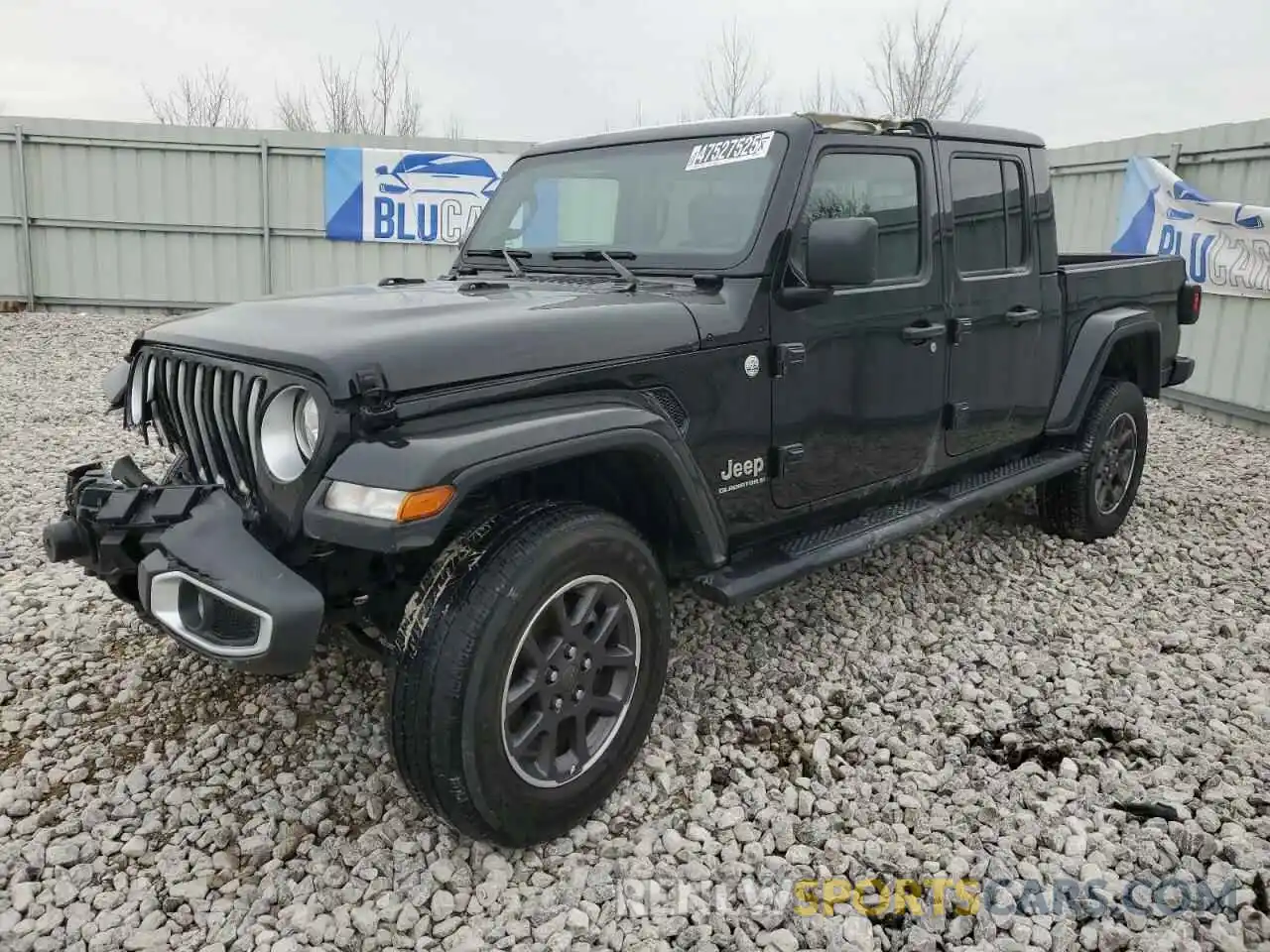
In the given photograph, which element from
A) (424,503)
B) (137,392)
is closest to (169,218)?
(137,392)

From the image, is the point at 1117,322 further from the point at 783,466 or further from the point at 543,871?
the point at 543,871

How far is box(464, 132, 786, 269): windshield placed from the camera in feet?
10.7

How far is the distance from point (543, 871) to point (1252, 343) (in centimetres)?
777

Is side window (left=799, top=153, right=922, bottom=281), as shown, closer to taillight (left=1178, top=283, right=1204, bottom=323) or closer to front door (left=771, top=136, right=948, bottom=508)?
front door (left=771, top=136, right=948, bottom=508)

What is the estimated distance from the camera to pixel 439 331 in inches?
96.7

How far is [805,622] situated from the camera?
4074mm

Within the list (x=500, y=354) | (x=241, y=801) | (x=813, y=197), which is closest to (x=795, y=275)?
(x=813, y=197)

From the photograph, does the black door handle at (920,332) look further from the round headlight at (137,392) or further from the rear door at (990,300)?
the round headlight at (137,392)

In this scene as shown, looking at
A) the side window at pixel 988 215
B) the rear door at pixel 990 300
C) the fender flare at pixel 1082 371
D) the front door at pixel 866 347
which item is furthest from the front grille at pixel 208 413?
the fender flare at pixel 1082 371

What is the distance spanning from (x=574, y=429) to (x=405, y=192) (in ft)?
36.4

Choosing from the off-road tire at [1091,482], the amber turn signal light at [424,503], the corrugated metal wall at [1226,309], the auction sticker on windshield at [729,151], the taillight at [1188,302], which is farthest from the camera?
the corrugated metal wall at [1226,309]

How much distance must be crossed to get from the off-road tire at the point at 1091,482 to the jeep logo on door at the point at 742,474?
2.35m

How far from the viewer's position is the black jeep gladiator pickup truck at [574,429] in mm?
2309

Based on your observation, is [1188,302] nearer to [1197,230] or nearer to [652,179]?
[1197,230]
